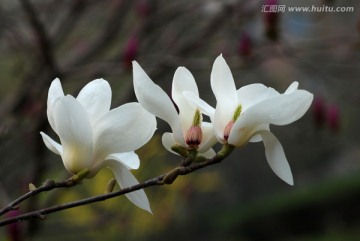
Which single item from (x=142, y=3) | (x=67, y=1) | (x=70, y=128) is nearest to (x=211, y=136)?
(x=70, y=128)

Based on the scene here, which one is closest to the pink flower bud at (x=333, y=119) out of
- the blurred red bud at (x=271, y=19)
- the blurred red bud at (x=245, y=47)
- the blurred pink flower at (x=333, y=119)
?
the blurred pink flower at (x=333, y=119)

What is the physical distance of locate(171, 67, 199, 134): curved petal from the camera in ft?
2.14

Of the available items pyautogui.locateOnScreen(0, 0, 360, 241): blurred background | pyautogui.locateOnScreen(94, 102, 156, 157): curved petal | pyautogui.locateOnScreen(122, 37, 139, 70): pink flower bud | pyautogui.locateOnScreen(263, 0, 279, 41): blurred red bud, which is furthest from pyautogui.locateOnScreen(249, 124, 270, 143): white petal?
pyautogui.locateOnScreen(122, 37, 139, 70): pink flower bud

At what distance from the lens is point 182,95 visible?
0.65 metres

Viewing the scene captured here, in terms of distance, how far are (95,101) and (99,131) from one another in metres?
0.03

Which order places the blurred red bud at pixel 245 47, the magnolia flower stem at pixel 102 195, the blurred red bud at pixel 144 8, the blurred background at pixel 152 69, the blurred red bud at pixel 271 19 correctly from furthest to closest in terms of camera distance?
the blurred red bud at pixel 144 8 → the blurred red bud at pixel 245 47 → the blurred background at pixel 152 69 → the blurred red bud at pixel 271 19 → the magnolia flower stem at pixel 102 195

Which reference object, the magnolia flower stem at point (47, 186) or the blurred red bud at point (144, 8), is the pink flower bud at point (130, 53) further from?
the magnolia flower stem at point (47, 186)

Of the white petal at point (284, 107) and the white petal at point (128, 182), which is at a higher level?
the white petal at point (284, 107)

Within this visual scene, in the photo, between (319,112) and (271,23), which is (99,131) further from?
(319,112)

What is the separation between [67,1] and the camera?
231 cm

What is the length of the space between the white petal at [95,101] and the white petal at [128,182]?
5 cm

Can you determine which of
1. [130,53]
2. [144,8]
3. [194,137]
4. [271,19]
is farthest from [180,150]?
[144,8]

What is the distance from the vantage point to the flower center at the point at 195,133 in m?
0.64

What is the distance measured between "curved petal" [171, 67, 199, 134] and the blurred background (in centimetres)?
49
